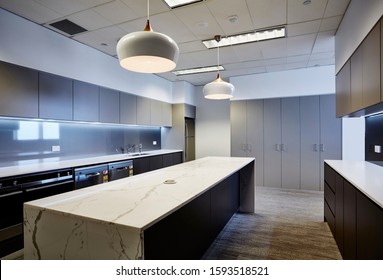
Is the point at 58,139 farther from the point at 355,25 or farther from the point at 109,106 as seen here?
the point at 355,25

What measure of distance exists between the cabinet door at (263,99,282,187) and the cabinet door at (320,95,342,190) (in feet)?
3.02

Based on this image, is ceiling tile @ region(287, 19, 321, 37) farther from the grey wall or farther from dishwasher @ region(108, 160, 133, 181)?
the grey wall

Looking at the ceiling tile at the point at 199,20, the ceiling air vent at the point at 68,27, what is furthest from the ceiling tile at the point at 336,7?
the ceiling air vent at the point at 68,27

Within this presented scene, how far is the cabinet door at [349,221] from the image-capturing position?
6.27ft

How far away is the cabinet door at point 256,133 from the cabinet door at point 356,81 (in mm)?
3044

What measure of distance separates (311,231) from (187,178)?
206 cm

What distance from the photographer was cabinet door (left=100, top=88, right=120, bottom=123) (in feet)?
13.5

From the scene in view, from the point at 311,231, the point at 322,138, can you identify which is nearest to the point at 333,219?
the point at 311,231

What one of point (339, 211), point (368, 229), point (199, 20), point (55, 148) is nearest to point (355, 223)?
point (368, 229)

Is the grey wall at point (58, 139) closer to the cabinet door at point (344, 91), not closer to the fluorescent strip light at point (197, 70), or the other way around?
the fluorescent strip light at point (197, 70)

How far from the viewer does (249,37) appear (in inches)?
149

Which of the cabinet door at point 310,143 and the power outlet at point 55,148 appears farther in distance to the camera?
the cabinet door at point 310,143

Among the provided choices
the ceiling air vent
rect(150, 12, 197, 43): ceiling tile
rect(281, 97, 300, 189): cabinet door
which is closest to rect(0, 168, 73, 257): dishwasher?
the ceiling air vent

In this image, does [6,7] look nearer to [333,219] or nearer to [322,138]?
[333,219]
